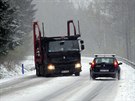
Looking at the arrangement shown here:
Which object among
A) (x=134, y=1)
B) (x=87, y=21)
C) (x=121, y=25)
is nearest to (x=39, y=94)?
(x=134, y=1)

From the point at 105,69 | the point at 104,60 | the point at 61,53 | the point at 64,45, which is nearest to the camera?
the point at 105,69

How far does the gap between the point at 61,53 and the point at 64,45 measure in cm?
57

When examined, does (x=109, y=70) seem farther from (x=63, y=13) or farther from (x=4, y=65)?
(x=63, y=13)

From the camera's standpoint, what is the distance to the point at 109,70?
2802 cm

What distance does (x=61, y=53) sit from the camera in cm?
3088

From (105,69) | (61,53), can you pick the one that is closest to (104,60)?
(105,69)

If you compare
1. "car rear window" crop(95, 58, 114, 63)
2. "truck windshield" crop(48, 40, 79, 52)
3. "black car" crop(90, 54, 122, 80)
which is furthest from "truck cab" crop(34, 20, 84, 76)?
"black car" crop(90, 54, 122, 80)

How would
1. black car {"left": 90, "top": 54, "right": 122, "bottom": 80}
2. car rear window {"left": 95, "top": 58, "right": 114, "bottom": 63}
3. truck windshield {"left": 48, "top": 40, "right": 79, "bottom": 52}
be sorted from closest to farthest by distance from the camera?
1. black car {"left": 90, "top": 54, "right": 122, "bottom": 80}
2. car rear window {"left": 95, "top": 58, "right": 114, "bottom": 63}
3. truck windshield {"left": 48, "top": 40, "right": 79, "bottom": 52}

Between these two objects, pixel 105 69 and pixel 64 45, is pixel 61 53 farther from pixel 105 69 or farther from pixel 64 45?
pixel 105 69

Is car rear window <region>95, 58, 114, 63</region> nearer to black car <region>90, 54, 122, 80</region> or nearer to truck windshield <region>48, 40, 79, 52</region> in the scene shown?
black car <region>90, 54, 122, 80</region>

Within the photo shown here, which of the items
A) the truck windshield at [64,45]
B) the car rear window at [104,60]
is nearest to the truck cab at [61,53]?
the truck windshield at [64,45]

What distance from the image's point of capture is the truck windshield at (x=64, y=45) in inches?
1214

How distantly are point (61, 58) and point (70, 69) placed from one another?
932 millimetres

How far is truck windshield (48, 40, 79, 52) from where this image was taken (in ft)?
101
